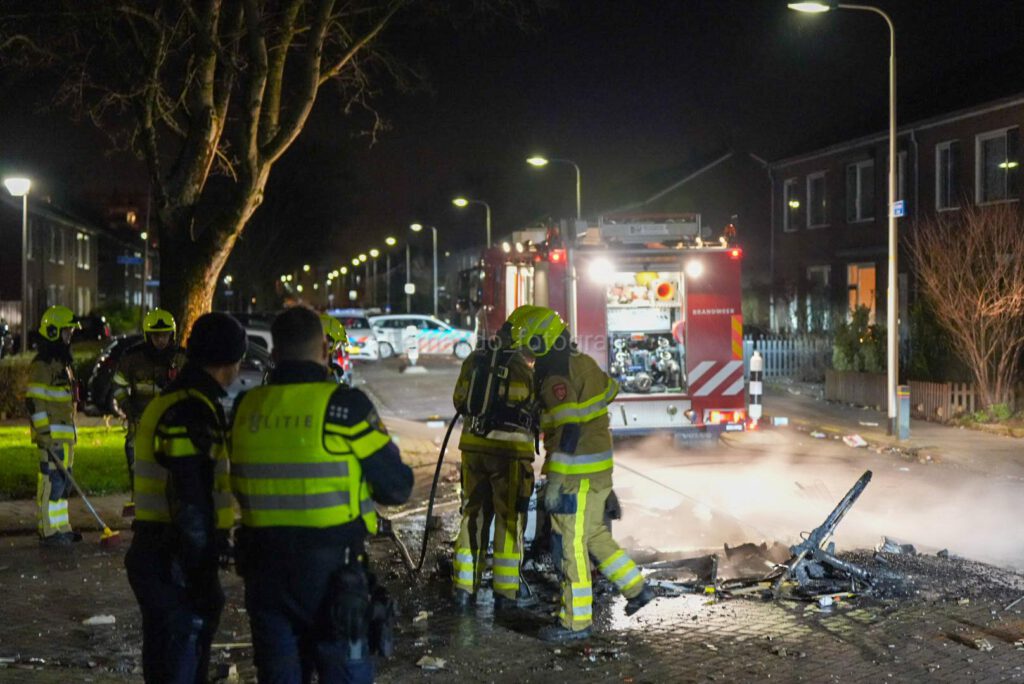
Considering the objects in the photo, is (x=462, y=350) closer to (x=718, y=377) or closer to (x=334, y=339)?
(x=718, y=377)

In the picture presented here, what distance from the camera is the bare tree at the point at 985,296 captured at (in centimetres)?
1775

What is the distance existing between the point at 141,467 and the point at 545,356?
9.28 ft

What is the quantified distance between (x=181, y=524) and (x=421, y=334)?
3432cm

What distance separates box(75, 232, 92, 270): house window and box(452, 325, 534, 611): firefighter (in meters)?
55.8

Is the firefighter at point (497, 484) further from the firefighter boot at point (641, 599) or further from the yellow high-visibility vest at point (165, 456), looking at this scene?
the yellow high-visibility vest at point (165, 456)

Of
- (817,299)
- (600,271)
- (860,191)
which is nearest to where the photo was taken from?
(600,271)

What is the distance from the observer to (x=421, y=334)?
38.4 metres

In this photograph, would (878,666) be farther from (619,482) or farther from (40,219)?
(40,219)

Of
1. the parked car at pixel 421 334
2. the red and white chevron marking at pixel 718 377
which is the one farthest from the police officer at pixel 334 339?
the parked car at pixel 421 334

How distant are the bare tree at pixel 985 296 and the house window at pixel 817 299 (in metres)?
8.43

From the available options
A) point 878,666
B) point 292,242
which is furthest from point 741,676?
point 292,242

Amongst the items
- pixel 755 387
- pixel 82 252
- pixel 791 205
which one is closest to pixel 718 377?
pixel 755 387

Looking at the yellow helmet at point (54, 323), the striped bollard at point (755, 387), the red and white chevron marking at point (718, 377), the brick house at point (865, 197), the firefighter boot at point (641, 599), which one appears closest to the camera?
the firefighter boot at point (641, 599)

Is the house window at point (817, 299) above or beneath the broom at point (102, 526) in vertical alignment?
above
